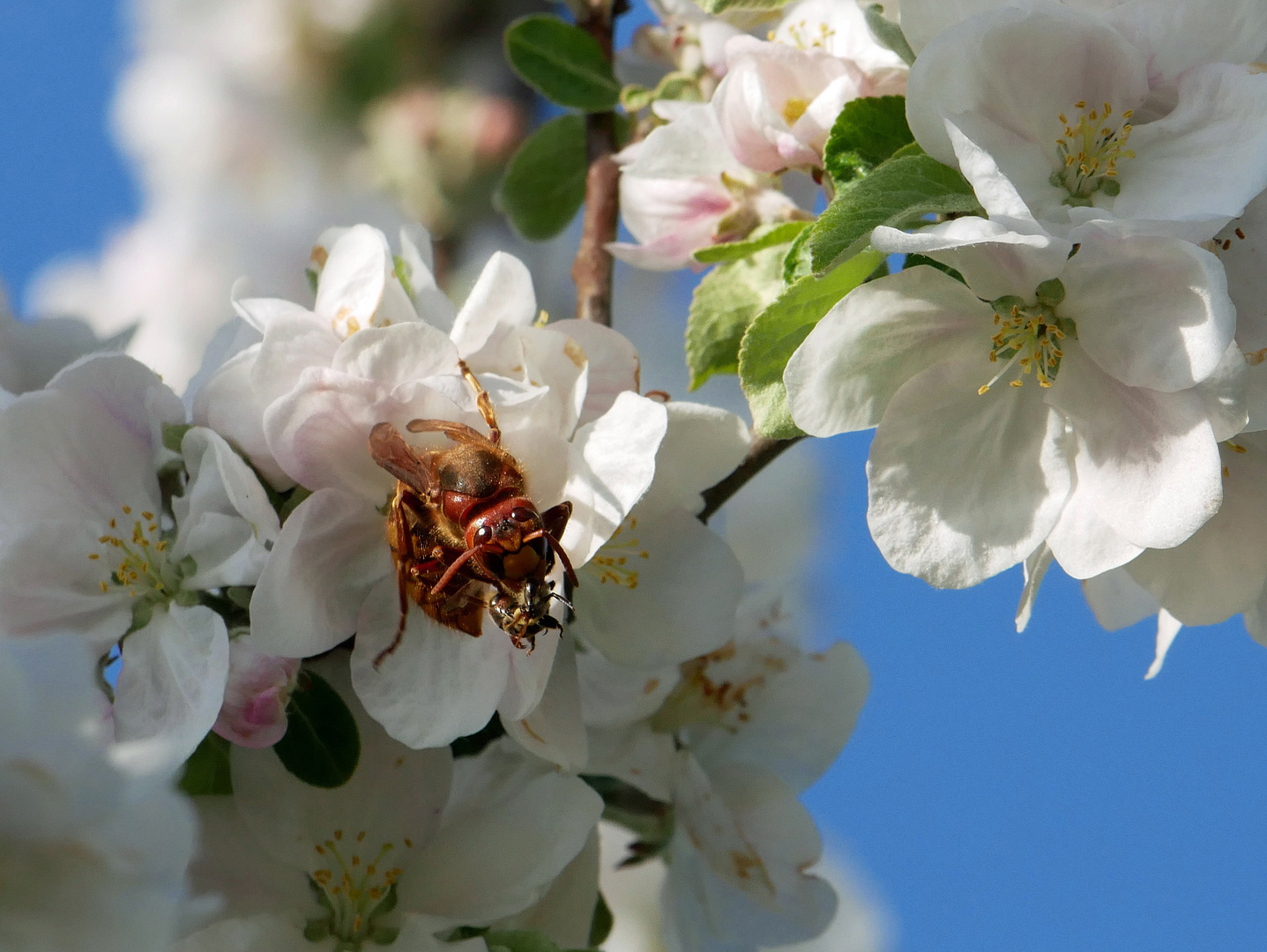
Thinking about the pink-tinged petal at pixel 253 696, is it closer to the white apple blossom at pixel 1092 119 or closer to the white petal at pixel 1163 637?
the white apple blossom at pixel 1092 119

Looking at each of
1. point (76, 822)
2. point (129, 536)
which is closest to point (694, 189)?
point (129, 536)

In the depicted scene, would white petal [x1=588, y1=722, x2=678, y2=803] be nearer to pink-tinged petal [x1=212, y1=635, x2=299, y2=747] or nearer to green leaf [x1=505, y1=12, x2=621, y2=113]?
pink-tinged petal [x1=212, y1=635, x2=299, y2=747]

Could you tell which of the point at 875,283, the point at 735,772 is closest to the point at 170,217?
the point at 735,772

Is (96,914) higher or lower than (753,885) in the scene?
higher

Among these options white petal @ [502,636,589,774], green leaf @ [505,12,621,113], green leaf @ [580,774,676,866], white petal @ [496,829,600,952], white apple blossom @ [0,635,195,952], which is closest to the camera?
white apple blossom @ [0,635,195,952]

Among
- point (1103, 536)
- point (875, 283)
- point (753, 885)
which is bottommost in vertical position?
point (753, 885)

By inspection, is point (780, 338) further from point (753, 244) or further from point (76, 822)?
point (76, 822)

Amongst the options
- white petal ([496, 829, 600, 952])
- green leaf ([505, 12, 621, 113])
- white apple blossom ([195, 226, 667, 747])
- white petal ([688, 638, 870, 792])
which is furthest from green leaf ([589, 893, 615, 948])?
green leaf ([505, 12, 621, 113])

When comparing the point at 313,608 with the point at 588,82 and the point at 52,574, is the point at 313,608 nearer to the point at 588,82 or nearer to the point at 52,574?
the point at 52,574

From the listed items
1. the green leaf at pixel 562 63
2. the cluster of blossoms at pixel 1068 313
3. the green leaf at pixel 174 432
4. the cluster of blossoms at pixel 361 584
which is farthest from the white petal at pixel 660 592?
the green leaf at pixel 562 63
